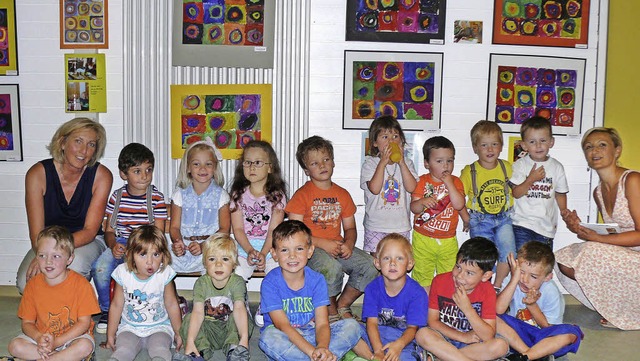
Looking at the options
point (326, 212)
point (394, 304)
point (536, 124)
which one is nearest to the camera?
point (394, 304)

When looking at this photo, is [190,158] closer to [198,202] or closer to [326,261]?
[198,202]

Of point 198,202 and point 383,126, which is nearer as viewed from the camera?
point 198,202

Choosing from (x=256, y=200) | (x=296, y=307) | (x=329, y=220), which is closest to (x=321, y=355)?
(x=296, y=307)

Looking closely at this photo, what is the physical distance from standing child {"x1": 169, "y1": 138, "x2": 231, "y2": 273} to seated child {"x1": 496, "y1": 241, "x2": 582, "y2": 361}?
72.2 inches

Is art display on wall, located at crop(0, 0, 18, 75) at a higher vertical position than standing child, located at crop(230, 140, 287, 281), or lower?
higher

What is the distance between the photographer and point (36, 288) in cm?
337

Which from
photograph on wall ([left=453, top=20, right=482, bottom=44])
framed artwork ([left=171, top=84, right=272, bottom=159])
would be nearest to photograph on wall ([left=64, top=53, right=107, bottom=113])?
framed artwork ([left=171, top=84, right=272, bottom=159])

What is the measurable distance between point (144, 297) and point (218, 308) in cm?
41

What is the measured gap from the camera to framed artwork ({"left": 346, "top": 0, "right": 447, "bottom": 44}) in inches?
183

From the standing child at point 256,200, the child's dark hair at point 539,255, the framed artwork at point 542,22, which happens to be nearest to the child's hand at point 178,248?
the standing child at point 256,200

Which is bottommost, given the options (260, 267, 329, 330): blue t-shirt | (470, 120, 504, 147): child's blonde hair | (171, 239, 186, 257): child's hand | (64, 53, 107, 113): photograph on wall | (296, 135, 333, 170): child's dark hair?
(260, 267, 329, 330): blue t-shirt

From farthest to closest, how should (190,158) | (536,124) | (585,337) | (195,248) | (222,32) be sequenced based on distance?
(222,32) < (536,124) < (190,158) < (195,248) < (585,337)

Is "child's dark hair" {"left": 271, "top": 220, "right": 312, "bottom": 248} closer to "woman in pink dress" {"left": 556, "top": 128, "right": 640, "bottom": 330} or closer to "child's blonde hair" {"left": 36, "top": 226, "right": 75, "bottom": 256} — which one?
"child's blonde hair" {"left": 36, "top": 226, "right": 75, "bottom": 256}

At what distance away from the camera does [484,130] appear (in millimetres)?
4465
